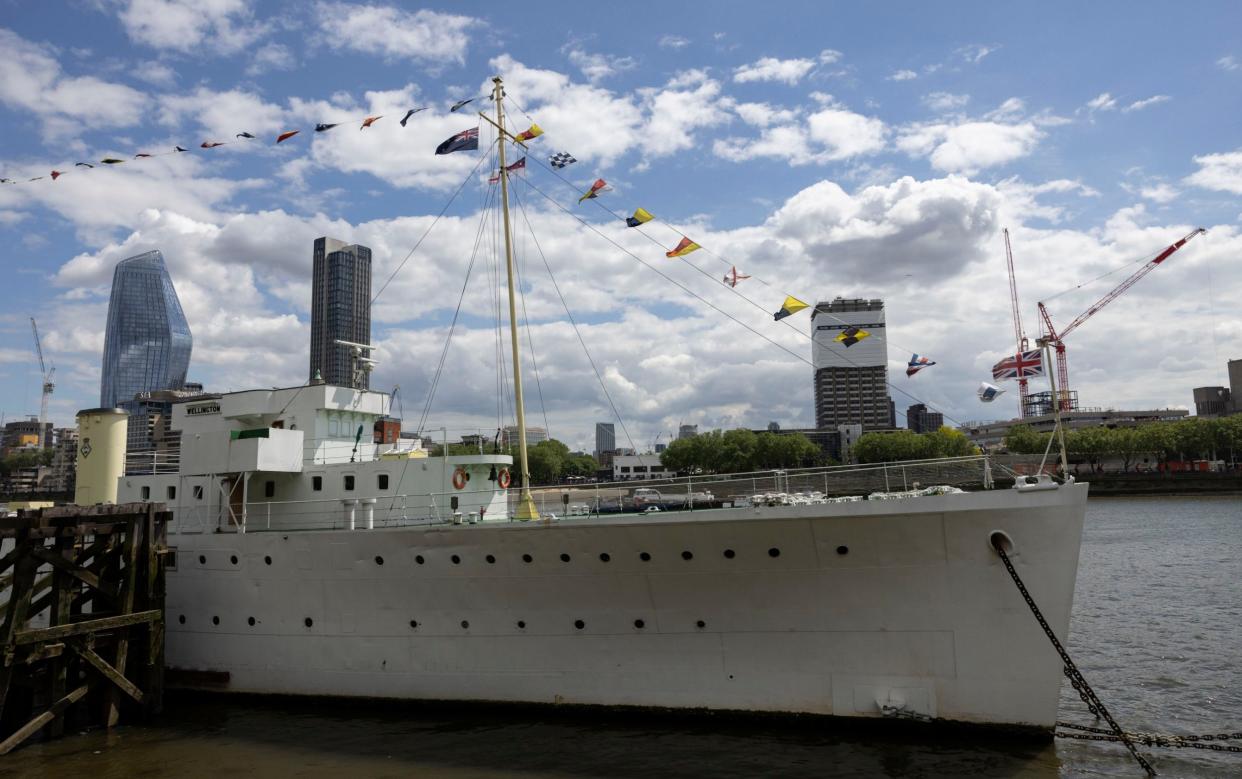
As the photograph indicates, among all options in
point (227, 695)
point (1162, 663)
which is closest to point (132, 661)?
point (227, 695)

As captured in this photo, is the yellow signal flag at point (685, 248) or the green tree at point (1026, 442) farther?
the green tree at point (1026, 442)

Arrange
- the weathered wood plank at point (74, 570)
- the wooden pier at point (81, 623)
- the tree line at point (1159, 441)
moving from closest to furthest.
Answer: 1. the wooden pier at point (81, 623)
2. the weathered wood plank at point (74, 570)
3. the tree line at point (1159, 441)

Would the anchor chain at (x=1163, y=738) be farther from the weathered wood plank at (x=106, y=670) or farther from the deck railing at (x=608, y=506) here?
the weathered wood plank at (x=106, y=670)

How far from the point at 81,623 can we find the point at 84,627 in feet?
0.63

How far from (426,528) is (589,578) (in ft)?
10.2

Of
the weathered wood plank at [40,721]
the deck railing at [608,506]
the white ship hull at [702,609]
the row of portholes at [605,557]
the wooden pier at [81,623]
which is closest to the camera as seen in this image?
the white ship hull at [702,609]

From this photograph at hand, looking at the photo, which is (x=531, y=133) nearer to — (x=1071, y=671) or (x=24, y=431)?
(x=1071, y=671)

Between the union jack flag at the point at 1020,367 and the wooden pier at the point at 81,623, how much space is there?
1715cm

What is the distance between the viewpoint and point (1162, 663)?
15320 mm

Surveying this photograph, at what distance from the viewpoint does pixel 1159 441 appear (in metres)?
84.6

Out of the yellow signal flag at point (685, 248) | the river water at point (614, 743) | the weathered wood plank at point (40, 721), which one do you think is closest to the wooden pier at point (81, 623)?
the weathered wood plank at point (40, 721)

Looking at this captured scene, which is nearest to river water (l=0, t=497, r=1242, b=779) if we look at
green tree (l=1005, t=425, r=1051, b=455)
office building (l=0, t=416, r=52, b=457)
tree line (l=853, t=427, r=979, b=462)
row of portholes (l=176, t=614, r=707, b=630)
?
row of portholes (l=176, t=614, r=707, b=630)

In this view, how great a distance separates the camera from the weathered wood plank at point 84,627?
1205cm

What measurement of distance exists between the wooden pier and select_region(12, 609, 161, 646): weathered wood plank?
0.02 meters
